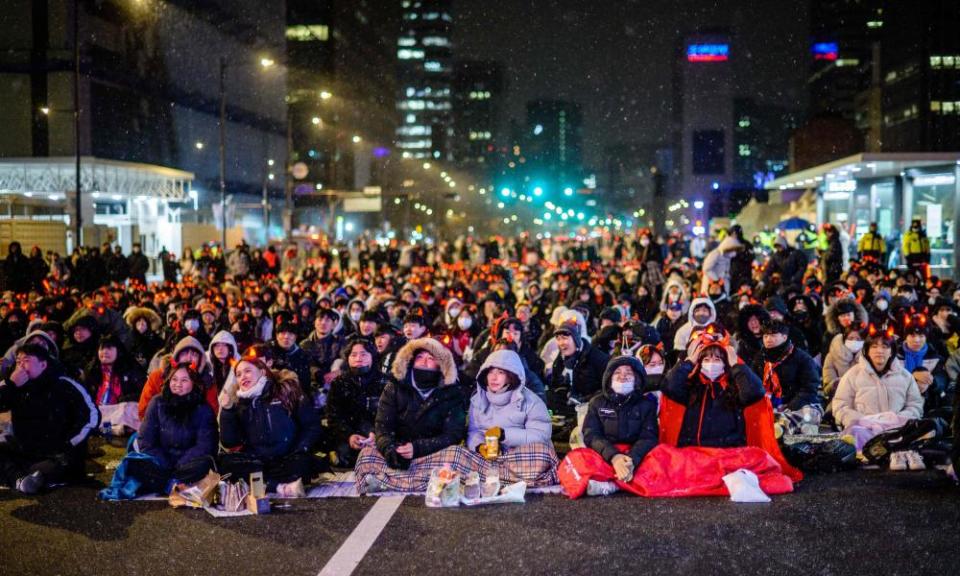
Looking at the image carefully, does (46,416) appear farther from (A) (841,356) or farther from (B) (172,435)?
(A) (841,356)

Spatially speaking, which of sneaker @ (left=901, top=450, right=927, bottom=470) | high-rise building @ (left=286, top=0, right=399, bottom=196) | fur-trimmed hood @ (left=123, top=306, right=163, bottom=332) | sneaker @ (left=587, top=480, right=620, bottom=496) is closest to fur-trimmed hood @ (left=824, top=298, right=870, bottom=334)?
sneaker @ (left=901, top=450, right=927, bottom=470)

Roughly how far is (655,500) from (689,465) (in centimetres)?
44

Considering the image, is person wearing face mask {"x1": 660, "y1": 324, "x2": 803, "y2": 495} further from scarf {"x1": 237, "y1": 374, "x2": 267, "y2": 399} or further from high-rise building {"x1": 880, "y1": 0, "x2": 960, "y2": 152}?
high-rise building {"x1": 880, "y1": 0, "x2": 960, "y2": 152}

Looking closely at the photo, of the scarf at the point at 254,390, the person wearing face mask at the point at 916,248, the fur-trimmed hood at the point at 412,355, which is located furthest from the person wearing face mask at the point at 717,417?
the person wearing face mask at the point at 916,248

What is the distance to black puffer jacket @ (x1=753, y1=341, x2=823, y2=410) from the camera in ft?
35.3

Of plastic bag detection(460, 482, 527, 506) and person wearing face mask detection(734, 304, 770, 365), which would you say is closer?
plastic bag detection(460, 482, 527, 506)

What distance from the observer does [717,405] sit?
331 inches

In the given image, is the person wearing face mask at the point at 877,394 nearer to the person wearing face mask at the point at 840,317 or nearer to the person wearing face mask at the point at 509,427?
the person wearing face mask at the point at 840,317

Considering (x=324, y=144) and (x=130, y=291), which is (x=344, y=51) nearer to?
(x=324, y=144)

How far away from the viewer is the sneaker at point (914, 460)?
28.8 feet

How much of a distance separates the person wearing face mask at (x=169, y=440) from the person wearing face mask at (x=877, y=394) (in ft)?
19.5

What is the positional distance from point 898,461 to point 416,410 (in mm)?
4242

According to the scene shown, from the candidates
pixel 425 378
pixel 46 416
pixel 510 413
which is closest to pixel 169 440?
pixel 46 416

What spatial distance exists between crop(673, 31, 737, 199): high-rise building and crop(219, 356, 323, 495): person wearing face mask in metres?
146
